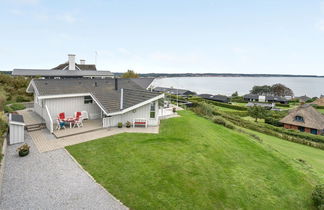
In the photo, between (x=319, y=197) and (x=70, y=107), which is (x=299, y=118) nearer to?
(x=319, y=197)

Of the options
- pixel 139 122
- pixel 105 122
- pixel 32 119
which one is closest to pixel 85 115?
pixel 105 122

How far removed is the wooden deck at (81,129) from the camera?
12391mm

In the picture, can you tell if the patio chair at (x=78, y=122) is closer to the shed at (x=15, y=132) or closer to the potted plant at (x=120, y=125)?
the potted plant at (x=120, y=125)

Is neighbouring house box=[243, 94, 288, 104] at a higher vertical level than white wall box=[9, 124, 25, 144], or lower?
higher

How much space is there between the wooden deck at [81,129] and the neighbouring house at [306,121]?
34.1 metres

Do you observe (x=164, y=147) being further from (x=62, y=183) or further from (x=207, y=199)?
(x=62, y=183)

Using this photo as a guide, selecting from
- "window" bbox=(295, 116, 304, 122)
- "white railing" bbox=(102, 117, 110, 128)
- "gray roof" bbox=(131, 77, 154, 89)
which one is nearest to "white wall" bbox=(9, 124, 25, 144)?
"white railing" bbox=(102, 117, 110, 128)

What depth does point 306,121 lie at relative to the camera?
3138 centimetres

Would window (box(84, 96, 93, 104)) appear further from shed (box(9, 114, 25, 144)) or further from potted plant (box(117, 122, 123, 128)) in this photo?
shed (box(9, 114, 25, 144))

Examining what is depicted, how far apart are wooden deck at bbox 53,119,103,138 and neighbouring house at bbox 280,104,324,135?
3414 cm

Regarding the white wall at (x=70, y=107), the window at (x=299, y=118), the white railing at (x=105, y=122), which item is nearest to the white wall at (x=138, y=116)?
the white railing at (x=105, y=122)

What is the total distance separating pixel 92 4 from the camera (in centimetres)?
2284

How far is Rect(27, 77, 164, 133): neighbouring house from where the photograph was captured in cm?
1436

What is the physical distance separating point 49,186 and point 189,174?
5856mm
